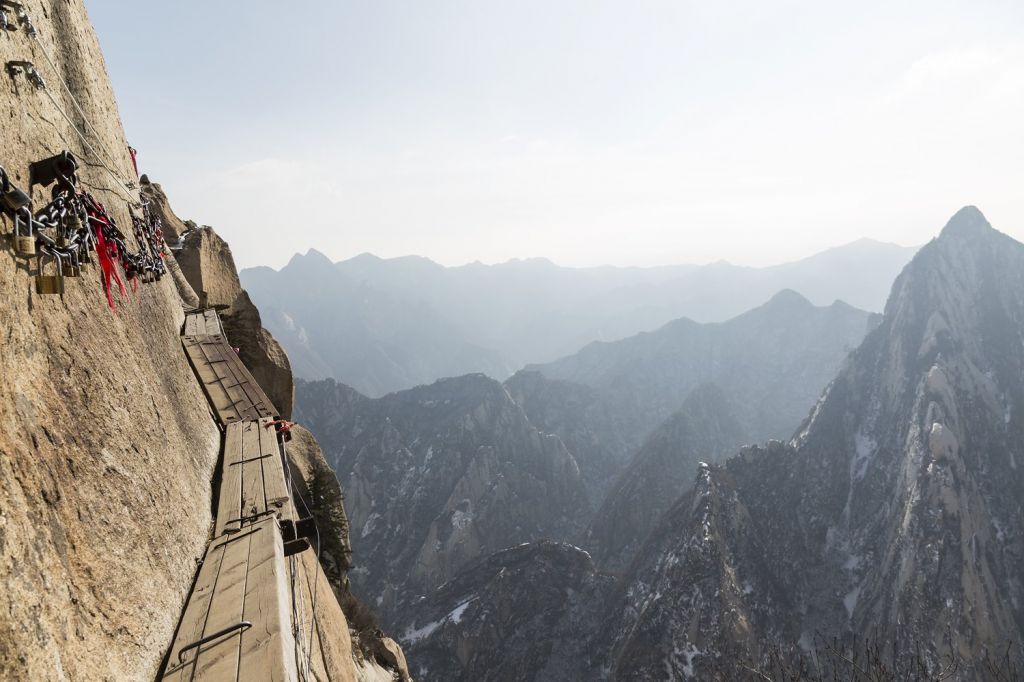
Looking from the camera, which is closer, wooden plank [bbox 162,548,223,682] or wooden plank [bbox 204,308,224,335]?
wooden plank [bbox 162,548,223,682]

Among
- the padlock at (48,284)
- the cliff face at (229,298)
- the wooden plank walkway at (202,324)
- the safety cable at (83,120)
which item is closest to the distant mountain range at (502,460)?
the cliff face at (229,298)

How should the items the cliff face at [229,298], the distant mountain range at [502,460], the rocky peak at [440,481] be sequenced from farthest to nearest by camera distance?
the distant mountain range at [502,460] < the rocky peak at [440,481] < the cliff face at [229,298]

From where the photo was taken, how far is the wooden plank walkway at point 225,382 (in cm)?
981

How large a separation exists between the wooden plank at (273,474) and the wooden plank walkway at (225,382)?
70 cm

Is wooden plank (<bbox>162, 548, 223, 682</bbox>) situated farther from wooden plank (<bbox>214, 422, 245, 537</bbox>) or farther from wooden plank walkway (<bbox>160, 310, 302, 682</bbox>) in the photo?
wooden plank (<bbox>214, 422, 245, 537</bbox>)

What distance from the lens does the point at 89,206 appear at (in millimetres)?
6086

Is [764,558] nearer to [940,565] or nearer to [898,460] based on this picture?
[940,565]

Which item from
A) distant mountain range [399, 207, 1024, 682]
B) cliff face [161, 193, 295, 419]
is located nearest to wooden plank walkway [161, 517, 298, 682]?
cliff face [161, 193, 295, 419]

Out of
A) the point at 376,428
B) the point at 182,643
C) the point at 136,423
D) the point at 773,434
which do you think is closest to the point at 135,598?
the point at 182,643

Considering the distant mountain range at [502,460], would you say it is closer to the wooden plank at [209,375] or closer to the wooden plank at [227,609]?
the wooden plank at [209,375]

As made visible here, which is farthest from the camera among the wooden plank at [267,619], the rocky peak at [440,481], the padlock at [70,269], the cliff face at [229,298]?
the rocky peak at [440,481]

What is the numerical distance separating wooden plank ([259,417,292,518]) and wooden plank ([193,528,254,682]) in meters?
0.72

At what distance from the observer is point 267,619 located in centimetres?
453

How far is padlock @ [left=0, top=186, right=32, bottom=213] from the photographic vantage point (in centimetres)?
388
